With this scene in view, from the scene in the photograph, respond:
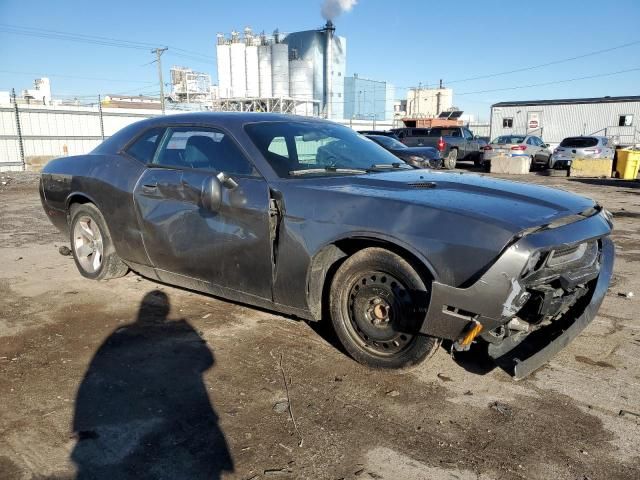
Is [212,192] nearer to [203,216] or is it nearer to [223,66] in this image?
[203,216]

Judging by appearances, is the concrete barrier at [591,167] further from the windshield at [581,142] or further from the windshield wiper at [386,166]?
the windshield wiper at [386,166]

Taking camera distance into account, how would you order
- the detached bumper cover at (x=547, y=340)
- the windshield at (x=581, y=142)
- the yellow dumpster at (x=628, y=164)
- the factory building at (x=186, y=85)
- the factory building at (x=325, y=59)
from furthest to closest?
the factory building at (x=186, y=85)
the factory building at (x=325, y=59)
the windshield at (x=581, y=142)
the yellow dumpster at (x=628, y=164)
the detached bumper cover at (x=547, y=340)

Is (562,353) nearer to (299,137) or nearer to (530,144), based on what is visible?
(299,137)

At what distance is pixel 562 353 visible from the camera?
138 inches

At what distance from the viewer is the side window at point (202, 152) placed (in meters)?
3.64

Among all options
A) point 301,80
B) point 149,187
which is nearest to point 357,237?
point 149,187

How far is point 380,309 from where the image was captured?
308cm

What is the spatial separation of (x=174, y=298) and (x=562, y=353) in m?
3.23

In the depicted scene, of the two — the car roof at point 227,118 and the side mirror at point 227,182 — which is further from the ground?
the car roof at point 227,118

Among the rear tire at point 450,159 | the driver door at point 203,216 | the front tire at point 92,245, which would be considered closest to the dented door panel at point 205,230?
the driver door at point 203,216

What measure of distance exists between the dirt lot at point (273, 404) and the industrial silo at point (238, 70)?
151ft

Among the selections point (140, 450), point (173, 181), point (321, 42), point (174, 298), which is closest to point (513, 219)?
point (140, 450)

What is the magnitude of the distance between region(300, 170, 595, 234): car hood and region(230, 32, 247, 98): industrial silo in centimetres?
4623

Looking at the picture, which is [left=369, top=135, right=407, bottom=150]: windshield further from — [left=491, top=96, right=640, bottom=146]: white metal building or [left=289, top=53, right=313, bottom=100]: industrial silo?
[left=289, top=53, right=313, bottom=100]: industrial silo
